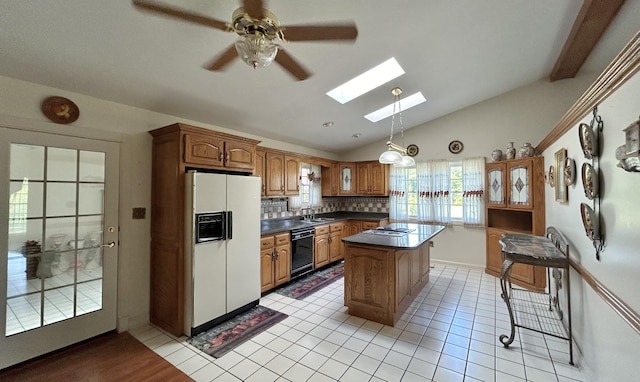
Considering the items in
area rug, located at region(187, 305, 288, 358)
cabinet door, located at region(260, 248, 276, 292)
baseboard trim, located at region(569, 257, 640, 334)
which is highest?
baseboard trim, located at region(569, 257, 640, 334)

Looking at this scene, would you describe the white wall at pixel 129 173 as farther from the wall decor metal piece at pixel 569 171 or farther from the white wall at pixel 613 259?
the wall decor metal piece at pixel 569 171

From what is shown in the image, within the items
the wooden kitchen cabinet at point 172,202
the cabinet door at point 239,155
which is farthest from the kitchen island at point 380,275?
the wooden kitchen cabinet at point 172,202

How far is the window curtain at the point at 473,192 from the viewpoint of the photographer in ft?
15.1

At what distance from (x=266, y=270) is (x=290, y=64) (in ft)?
8.80

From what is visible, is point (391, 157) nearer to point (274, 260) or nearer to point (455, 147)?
point (274, 260)

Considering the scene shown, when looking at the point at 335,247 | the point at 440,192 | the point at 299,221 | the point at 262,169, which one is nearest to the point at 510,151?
the point at 440,192

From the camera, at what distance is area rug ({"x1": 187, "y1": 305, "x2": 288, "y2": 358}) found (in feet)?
7.66

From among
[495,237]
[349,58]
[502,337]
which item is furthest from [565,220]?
[349,58]

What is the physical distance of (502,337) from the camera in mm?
2379

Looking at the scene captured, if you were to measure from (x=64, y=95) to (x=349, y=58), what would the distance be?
266 cm

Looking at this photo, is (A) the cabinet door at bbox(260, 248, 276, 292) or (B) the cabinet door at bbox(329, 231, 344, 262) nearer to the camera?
(A) the cabinet door at bbox(260, 248, 276, 292)

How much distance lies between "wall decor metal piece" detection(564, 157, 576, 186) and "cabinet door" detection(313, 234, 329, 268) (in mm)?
3269

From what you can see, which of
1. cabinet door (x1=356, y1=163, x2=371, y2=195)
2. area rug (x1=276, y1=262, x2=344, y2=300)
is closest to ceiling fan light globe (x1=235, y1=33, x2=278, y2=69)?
area rug (x1=276, y1=262, x2=344, y2=300)

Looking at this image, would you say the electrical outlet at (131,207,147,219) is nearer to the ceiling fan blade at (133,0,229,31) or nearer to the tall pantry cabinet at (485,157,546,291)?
the ceiling fan blade at (133,0,229,31)
